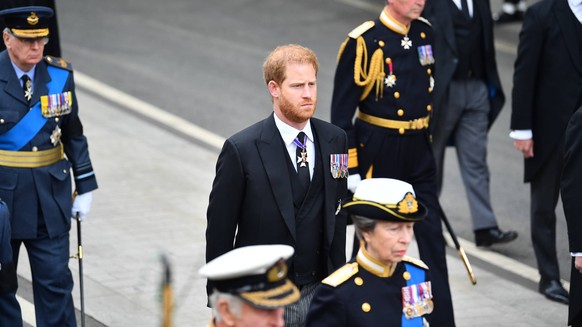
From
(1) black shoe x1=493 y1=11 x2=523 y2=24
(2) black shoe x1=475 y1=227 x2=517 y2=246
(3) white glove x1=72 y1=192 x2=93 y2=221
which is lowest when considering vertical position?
(2) black shoe x1=475 y1=227 x2=517 y2=246

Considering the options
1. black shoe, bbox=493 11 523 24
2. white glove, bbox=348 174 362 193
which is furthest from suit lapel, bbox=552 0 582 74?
black shoe, bbox=493 11 523 24

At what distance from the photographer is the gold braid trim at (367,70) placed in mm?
8102

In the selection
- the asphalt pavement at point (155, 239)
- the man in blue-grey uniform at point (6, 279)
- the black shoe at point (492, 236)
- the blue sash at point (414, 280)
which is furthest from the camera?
the black shoe at point (492, 236)

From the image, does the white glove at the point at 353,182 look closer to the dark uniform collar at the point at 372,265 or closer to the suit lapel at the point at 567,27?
the suit lapel at the point at 567,27

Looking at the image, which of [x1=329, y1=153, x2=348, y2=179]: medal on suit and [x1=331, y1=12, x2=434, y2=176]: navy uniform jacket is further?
[x1=331, y1=12, x2=434, y2=176]: navy uniform jacket

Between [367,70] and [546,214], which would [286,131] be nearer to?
[367,70]

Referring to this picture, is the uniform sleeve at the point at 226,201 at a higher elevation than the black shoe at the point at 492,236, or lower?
higher

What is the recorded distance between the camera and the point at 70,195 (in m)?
7.78

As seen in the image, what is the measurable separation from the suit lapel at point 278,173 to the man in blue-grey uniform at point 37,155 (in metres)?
1.89

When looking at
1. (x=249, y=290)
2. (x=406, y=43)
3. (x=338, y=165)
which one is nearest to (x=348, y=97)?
(x=406, y=43)

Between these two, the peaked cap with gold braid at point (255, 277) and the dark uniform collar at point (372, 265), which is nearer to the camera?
the peaked cap with gold braid at point (255, 277)

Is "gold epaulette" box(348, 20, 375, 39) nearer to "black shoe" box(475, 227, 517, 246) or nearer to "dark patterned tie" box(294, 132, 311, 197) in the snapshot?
"dark patterned tie" box(294, 132, 311, 197)

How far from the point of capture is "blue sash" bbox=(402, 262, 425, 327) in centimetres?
534

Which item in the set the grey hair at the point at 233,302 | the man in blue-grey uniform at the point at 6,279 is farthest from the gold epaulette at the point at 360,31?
the grey hair at the point at 233,302
